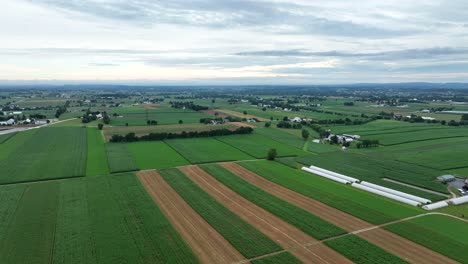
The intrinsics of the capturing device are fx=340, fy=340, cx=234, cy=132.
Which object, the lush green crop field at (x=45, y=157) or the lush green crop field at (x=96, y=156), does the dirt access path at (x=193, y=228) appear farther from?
the lush green crop field at (x=45, y=157)

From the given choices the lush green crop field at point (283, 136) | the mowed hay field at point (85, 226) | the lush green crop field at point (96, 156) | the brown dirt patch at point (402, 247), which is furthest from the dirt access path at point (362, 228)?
the lush green crop field at point (283, 136)

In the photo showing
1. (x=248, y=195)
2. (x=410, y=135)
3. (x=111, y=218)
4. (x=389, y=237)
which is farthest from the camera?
(x=410, y=135)

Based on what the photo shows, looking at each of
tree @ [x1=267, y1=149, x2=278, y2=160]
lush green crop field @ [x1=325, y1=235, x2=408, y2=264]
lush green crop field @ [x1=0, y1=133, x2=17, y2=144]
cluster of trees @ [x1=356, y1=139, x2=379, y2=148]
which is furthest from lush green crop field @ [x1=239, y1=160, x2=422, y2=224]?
lush green crop field @ [x1=0, y1=133, x2=17, y2=144]

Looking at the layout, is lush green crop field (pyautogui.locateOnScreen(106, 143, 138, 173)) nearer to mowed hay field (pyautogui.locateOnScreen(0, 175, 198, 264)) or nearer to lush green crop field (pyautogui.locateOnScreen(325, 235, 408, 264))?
mowed hay field (pyautogui.locateOnScreen(0, 175, 198, 264))

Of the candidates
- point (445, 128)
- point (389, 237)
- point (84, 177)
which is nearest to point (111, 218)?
point (84, 177)

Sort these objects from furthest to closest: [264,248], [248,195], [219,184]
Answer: [219,184] < [248,195] < [264,248]

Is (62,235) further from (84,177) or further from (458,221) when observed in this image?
(458,221)

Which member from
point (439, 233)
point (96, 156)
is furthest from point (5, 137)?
point (439, 233)

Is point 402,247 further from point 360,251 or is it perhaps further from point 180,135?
point 180,135
